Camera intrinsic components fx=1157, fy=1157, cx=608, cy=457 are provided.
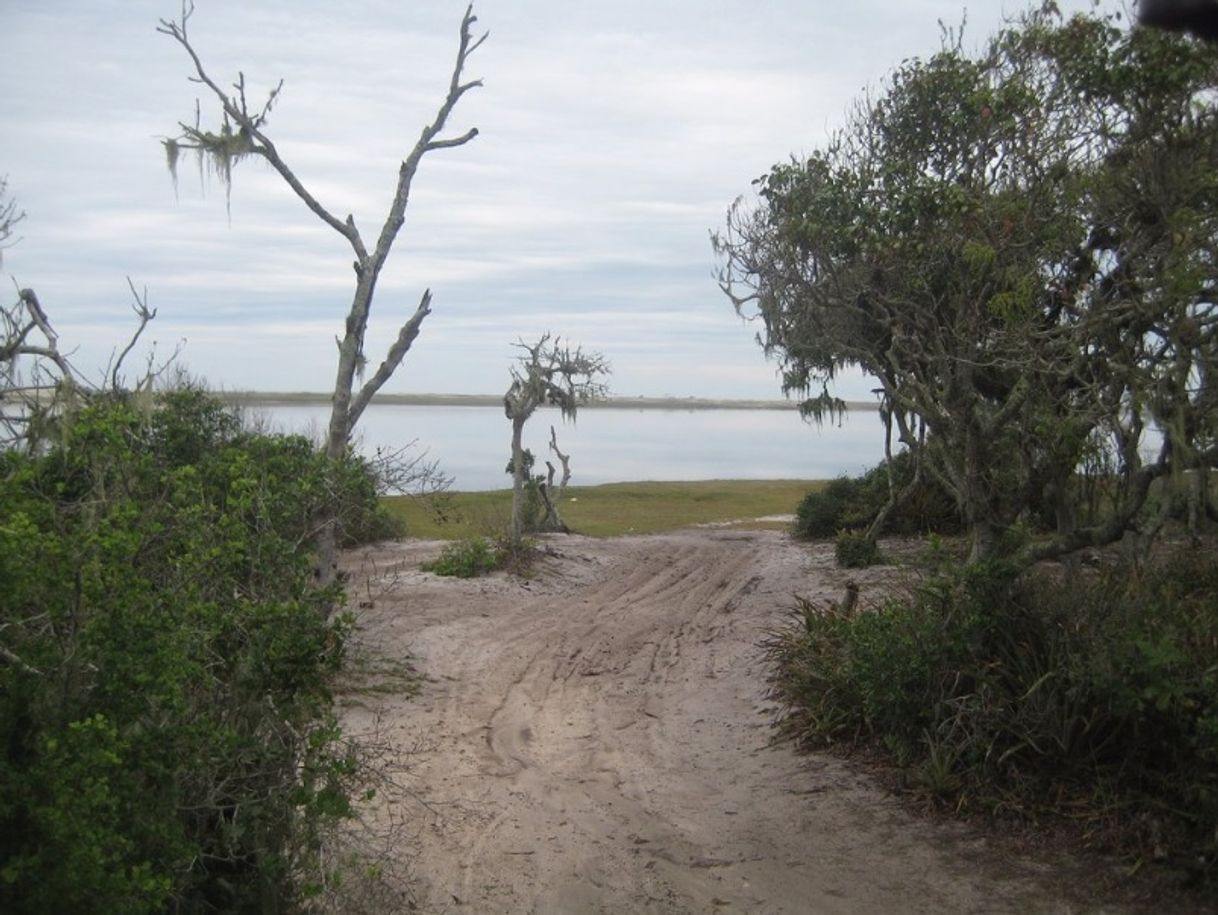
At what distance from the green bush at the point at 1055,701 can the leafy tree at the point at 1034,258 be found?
57 cm

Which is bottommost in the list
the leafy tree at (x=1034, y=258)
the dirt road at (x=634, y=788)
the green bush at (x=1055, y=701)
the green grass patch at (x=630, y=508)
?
the dirt road at (x=634, y=788)

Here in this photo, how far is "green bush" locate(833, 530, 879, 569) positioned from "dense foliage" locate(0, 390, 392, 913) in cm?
1401

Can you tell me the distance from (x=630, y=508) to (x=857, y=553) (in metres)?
16.5

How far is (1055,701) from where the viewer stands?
777 centimetres

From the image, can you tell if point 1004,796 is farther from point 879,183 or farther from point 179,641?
point 879,183

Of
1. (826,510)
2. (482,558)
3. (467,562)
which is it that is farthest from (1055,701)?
(826,510)

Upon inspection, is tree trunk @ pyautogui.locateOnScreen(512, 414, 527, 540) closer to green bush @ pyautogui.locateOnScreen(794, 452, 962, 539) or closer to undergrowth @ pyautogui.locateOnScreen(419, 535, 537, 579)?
undergrowth @ pyautogui.locateOnScreen(419, 535, 537, 579)

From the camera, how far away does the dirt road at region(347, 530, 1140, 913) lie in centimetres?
702

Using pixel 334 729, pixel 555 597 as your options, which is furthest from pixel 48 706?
pixel 555 597

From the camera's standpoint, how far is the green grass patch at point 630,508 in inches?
1070

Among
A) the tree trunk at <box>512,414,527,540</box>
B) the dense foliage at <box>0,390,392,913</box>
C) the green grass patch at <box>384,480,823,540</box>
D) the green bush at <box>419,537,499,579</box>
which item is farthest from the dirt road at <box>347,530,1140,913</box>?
the green grass patch at <box>384,480,823,540</box>

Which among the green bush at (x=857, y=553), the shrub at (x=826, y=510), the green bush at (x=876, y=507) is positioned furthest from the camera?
the shrub at (x=826, y=510)

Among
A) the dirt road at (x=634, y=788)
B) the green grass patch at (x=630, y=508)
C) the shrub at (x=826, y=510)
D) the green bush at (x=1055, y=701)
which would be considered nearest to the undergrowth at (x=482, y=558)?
the dirt road at (x=634, y=788)

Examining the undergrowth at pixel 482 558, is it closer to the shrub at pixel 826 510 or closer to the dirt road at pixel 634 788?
the dirt road at pixel 634 788
